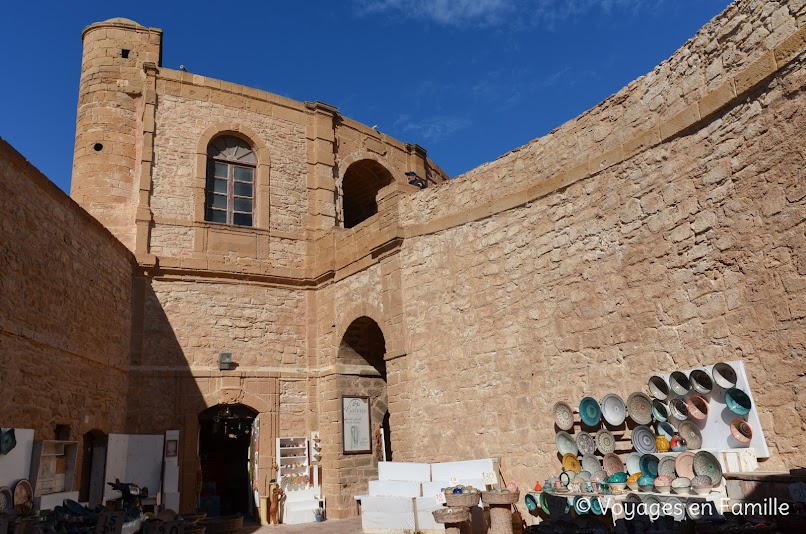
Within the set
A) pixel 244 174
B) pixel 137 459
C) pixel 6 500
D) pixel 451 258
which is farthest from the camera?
pixel 244 174

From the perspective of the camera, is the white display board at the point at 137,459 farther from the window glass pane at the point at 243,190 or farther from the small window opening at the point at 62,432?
the window glass pane at the point at 243,190

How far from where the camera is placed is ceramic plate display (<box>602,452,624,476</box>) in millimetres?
6285

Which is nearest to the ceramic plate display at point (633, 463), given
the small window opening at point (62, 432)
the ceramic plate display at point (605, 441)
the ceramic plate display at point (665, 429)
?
the ceramic plate display at point (605, 441)

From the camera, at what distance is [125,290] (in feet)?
31.7

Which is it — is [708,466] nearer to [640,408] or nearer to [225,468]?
[640,408]

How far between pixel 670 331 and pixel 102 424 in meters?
7.40

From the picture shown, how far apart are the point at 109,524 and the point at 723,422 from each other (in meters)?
5.74

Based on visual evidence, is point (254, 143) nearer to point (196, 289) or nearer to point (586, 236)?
point (196, 289)

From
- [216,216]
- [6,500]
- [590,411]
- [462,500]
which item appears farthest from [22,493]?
[216,216]

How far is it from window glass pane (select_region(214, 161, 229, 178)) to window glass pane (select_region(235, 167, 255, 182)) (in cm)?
22

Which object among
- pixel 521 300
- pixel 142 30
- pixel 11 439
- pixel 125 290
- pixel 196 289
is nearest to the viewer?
pixel 11 439

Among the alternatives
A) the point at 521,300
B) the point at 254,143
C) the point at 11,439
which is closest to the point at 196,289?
the point at 254,143

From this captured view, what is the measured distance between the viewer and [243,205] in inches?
455

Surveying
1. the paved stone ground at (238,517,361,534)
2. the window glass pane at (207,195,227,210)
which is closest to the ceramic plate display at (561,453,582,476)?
the paved stone ground at (238,517,361,534)
